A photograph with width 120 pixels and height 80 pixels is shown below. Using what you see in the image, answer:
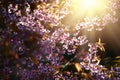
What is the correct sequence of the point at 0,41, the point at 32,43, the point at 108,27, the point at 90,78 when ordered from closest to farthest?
the point at 0,41 → the point at 32,43 → the point at 90,78 → the point at 108,27

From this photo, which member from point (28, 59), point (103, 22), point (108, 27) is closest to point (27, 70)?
point (28, 59)

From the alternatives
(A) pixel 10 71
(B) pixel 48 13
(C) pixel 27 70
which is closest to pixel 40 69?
(C) pixel 27 70

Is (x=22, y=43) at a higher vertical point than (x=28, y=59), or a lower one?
higher

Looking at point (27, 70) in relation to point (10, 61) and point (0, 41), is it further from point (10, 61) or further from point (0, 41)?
point (0, 41)

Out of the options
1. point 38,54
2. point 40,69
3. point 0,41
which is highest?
point 0,41

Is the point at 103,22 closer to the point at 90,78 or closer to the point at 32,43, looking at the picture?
the point at 90,78

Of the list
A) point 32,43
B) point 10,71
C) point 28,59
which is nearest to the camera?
point 32,43

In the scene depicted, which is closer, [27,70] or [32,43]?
[32,43]

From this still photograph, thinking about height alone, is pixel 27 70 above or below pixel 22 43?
below

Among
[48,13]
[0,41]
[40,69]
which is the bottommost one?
[40,69]
